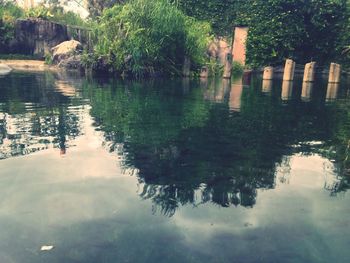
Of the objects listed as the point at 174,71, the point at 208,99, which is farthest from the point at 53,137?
the point at 174,71

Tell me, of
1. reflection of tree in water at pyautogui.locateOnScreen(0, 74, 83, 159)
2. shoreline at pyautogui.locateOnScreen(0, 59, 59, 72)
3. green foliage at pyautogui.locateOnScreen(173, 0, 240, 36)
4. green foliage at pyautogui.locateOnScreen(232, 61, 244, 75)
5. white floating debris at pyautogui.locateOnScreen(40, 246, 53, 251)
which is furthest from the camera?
green foliage at pyautogui.locateOnScreen(173, 0, 240, 36)

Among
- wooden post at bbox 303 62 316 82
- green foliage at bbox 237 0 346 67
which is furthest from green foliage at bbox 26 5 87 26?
wooden post at bbox 303 62 316 82

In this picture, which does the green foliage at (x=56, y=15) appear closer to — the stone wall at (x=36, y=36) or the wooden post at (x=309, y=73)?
the stone wall at (x=36, y=36)

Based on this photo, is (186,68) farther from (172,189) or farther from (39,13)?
(172,189)

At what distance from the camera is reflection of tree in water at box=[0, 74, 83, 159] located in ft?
18.6

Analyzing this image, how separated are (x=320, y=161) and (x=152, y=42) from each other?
618 inches

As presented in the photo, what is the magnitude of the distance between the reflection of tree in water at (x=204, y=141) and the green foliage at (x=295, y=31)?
16.2m

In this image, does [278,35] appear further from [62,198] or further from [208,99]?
[62,198]

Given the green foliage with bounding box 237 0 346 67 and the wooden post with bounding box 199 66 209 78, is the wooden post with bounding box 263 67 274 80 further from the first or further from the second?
the green foliage with bounding box 237 0 346 67

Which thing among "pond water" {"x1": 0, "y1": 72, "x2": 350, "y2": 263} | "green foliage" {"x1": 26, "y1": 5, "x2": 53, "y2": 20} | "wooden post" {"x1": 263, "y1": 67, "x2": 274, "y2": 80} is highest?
"green foliage" {"x1": 26, "y1": 5, "x2": 53, "y2": 20}

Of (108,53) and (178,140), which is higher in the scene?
(108,53)

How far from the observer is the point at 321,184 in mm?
4297

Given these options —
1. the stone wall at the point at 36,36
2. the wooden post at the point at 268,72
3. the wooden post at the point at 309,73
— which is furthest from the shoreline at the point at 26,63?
the wooden post at the point at 309,73

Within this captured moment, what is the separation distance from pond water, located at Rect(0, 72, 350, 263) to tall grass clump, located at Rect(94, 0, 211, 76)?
1196cm
